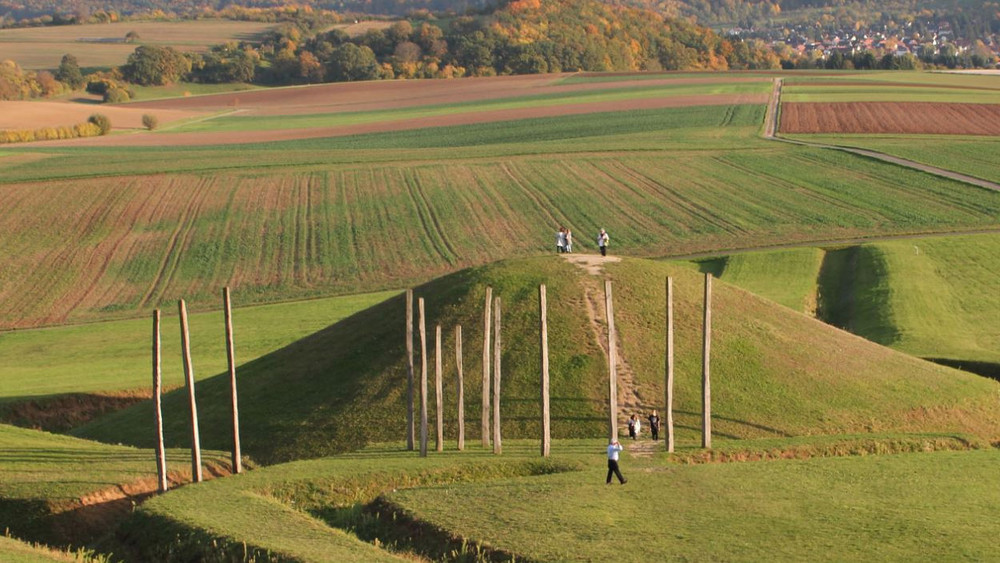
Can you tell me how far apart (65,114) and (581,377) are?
12635 centimetres

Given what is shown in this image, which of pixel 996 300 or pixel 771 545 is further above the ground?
pixel 771 545

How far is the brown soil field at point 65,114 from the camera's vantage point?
143375mm

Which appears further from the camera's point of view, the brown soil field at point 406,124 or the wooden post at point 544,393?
the brown soil field at point 406,124

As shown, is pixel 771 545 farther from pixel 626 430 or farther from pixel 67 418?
pixel 67 418

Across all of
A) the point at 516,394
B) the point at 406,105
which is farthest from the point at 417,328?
the point at 406,105

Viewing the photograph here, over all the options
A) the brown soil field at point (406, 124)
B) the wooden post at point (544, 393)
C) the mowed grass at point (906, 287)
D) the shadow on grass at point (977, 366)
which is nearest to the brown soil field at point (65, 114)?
the brown soil field at point (406, 124)

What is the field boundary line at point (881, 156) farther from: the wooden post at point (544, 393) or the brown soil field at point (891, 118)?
the wooden post at point (544, 393)

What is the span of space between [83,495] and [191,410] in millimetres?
3491

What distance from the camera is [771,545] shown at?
26.1m

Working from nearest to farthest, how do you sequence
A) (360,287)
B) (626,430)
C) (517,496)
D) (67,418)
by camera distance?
(517,496), (626,430), (67,418), (360,287)

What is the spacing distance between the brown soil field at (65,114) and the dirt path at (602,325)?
361 feet

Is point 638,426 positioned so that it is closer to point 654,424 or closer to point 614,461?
point 654,424

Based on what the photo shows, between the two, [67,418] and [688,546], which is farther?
[67,418]

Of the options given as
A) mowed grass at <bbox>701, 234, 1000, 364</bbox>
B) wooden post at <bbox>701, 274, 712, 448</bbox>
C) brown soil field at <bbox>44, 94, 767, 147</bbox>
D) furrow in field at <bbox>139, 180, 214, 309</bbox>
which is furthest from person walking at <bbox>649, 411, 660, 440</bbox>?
brown soil field at <bbox>44, 94, 767, 147</bbox>
